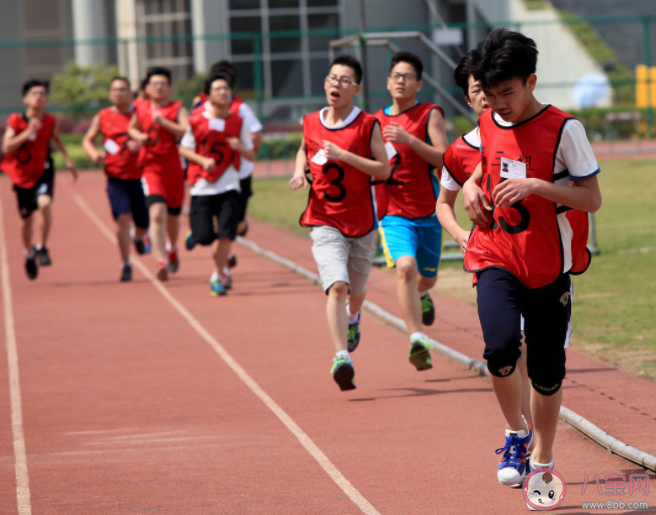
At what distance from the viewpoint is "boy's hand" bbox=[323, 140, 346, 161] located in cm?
630

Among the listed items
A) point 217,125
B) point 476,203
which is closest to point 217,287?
point 217,125

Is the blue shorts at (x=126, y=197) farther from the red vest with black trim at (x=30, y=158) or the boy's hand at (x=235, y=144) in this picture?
the boy's hand at (x=235, y=144)

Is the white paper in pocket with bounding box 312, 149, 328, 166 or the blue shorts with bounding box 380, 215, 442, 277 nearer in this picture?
A: the white paper in pocket with bounding box 312, 149, 328, 166

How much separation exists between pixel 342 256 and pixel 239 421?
1295 millimetres

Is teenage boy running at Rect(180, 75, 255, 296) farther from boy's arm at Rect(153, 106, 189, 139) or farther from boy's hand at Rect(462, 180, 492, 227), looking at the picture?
boy's hand at Rect(462, 180, 492, 227)

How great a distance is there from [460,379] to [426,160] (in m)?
1.55

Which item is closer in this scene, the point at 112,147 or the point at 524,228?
the point at 524,228

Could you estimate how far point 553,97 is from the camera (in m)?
33.4

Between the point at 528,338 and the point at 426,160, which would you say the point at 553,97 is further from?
the point at 528,338

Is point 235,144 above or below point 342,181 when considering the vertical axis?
above

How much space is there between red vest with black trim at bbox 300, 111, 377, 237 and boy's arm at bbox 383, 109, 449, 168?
0.19 m

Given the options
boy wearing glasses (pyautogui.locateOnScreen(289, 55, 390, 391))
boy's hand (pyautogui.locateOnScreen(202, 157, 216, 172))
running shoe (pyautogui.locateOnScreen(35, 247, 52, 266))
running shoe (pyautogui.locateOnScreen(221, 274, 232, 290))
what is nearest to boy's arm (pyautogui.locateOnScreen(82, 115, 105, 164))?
running shoe (pyautogui.locateOnScreen(35, 247, 52, 266))

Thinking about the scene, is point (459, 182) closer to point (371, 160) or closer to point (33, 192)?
point (371, 160)

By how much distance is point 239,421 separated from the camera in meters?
6.13
